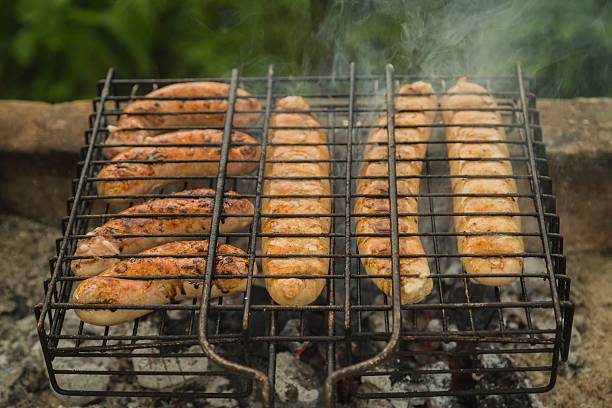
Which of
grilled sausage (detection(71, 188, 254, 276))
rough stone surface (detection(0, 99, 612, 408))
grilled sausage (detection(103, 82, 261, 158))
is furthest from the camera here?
grilled sausage (detection(103, 82, 261, 158))

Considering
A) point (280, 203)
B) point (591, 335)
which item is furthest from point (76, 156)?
point (591, 335)

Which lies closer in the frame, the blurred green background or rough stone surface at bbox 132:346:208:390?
rough stone surface at bbox 132:346:208:390

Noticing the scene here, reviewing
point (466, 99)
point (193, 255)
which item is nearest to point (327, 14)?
point (466, 99)

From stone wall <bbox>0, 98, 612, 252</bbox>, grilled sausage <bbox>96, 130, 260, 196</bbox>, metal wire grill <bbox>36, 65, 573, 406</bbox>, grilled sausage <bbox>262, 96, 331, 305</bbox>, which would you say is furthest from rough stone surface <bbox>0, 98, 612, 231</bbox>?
grilled sausage <bbox>262, 96, 331, 305</bbox>

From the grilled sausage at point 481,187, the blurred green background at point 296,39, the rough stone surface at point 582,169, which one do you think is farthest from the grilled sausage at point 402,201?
the blurred green background at point 296,39

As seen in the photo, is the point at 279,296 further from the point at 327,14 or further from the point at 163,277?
the point at 327,14

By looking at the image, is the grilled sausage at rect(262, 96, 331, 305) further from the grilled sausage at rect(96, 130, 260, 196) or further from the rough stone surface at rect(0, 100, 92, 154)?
the rough stone surface at rect(0, 100, 92, 154)

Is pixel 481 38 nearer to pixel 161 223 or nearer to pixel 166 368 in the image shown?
pixel 161 223
